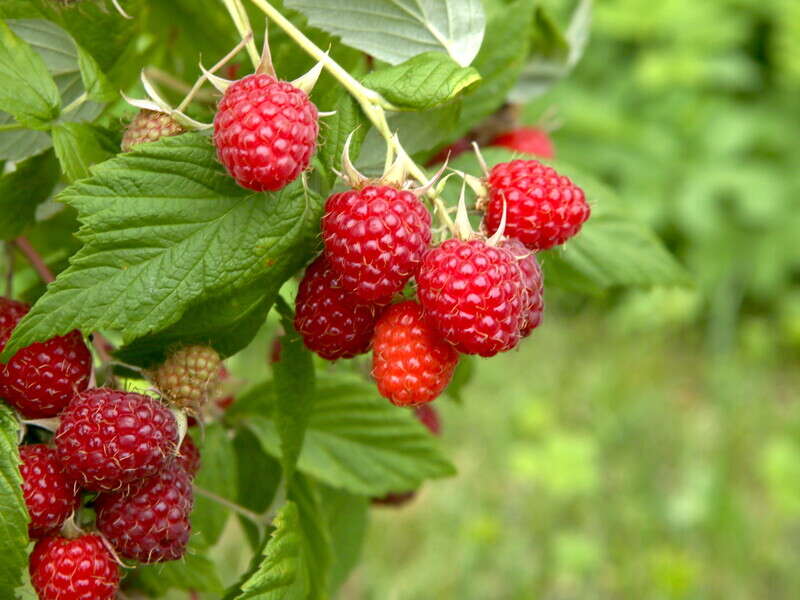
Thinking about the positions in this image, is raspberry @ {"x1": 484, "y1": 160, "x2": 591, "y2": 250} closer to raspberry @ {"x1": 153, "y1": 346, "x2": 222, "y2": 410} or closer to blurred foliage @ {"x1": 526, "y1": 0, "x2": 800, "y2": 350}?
raspberry @ {"x1": 153, "y1": 346, "x2": 222, "y2": 410}

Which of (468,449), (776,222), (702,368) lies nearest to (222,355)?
(468,449)

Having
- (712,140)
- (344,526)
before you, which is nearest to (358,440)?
(344,526)

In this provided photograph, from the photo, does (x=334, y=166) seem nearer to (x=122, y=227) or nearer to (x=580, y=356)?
(x=122, y=227)

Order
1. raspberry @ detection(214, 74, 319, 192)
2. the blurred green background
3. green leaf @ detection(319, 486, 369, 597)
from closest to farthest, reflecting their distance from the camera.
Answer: raspberry @ detection(214, 74, 319, 192)
green leaf @ detection(319, 486, 369, 597)
the blurred green background

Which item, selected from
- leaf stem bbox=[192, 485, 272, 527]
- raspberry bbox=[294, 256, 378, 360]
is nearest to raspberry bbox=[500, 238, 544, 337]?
raspberry bbox=[294, 256, 378, 360]

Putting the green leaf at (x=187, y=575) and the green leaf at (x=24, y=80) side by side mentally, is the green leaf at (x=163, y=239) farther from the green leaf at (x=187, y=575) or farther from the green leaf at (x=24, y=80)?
the green leaf at (x=187, y=575)

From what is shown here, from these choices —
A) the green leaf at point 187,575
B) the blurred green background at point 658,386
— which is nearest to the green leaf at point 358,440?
the green leaf at point 187,575
